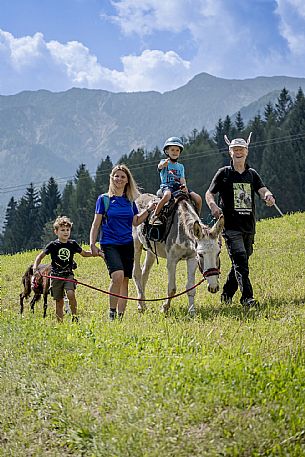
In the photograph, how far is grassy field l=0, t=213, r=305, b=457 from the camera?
4.75 metres

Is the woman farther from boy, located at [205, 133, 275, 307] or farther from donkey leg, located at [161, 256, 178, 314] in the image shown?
boy, located at [205, 133, 275, 307]

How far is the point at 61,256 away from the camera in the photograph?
1014cm

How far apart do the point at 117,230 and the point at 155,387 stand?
4356 millimetres

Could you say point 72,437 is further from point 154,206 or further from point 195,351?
point 154,206

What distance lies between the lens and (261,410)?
495 centimetres

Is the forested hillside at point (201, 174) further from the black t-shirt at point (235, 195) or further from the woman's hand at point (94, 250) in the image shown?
the woman's hand at point (94, 250)

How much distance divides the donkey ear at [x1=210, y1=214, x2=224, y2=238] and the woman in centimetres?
125

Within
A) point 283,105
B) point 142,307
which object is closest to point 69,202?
point 283,105

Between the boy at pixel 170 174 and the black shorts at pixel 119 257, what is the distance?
46.2 inches

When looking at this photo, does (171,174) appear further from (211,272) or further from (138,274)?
(138,274)

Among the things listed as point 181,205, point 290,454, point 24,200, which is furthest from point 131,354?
point 24,200

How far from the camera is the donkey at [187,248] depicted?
9.08 metres

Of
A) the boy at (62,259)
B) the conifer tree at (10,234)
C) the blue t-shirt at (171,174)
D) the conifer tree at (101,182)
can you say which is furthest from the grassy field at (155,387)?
the conifer tree at (10,234)

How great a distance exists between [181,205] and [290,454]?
21.0 feet
